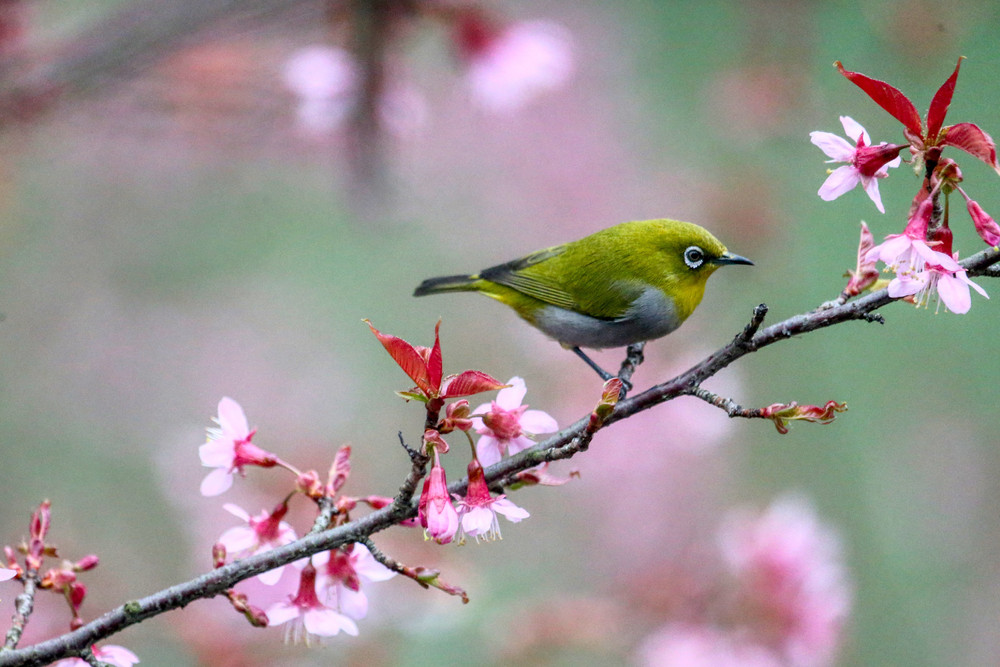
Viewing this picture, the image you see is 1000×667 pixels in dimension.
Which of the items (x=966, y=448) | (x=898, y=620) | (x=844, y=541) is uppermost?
(x=966, y=448)

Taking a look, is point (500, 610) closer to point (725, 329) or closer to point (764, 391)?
Result: point (764, 391)

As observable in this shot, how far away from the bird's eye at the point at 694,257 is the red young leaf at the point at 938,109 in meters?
1.32

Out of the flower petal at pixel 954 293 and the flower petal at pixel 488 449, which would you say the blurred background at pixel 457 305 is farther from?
the flower petal at pixel 954 293

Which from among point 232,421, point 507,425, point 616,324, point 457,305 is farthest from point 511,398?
point 457,305

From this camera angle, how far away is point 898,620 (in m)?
4.12

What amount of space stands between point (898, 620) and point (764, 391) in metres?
1.32

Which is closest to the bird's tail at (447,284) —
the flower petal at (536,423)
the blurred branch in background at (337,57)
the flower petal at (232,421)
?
the blurred branch in background at (337,57)

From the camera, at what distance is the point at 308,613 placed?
1.73m

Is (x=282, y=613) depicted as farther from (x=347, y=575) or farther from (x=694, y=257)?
(x=694, y=257)

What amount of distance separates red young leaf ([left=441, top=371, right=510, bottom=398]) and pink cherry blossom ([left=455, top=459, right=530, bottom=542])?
0.67 feet

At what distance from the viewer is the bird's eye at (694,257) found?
2.83 meters

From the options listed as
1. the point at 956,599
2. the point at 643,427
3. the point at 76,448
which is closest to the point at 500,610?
the point at 643,427

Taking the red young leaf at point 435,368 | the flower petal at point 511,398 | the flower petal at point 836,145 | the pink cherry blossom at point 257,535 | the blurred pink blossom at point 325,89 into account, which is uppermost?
the blurred pink blossom at point 325,89

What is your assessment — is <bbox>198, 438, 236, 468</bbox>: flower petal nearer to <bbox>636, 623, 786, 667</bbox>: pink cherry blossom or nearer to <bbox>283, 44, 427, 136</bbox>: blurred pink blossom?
<bbox>283, 44, 427, 136</bbox>: blurred pink blossom
